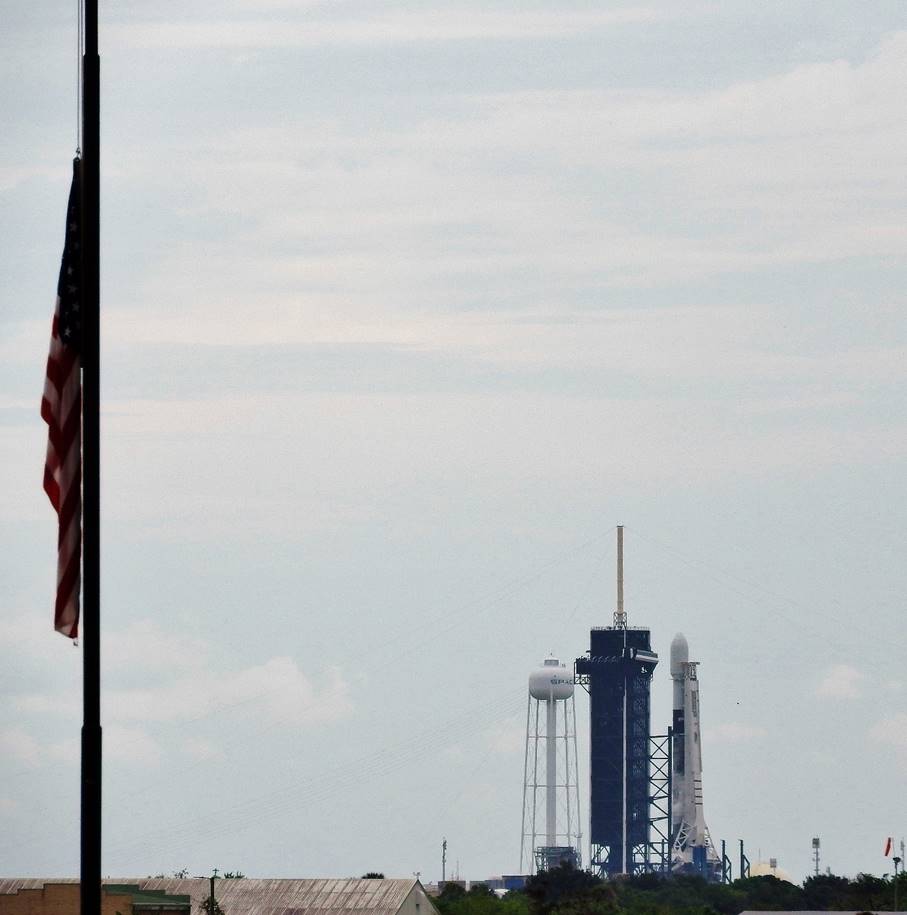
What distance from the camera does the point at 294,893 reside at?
458 feet

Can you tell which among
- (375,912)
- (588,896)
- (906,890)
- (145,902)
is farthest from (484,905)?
(145,902)

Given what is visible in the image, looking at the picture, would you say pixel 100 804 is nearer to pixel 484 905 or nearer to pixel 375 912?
pixel 375 912

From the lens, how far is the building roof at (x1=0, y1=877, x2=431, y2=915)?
131375 millimetres

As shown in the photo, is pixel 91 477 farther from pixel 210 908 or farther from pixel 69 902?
pixel 210 908

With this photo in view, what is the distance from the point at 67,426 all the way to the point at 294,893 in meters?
120

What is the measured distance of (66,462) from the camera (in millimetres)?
23172

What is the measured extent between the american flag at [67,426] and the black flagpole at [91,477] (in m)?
0.12

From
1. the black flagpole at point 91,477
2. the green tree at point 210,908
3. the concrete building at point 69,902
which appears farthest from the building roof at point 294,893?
the black flagpole at point 91,477

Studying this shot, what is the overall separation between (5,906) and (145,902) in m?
8.34

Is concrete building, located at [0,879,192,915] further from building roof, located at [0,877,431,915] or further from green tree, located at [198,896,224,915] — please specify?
building roof, located at [0,877,431,915]

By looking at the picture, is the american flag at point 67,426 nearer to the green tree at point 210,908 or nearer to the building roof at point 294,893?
the green tree at point 210,908

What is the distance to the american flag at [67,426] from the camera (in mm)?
22781

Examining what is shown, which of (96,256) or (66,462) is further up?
(96,256)

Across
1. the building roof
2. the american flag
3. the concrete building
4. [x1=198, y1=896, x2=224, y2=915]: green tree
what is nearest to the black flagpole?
the american flag
